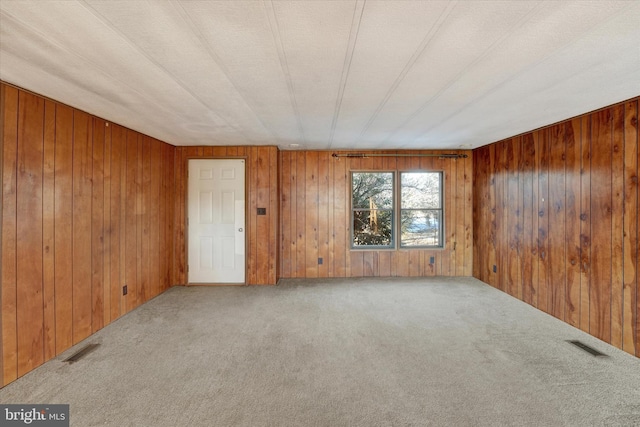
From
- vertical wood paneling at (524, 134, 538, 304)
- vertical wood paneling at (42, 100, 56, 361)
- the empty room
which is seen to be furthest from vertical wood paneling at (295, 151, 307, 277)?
vertical wood paneling at (524, 134, 538, 304)

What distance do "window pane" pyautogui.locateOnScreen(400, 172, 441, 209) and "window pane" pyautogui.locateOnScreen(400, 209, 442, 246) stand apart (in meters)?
0.13

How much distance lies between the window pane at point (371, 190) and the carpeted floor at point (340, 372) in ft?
6.75

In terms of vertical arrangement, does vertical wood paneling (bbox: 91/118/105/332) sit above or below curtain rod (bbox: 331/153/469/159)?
below

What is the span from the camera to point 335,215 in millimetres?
4848

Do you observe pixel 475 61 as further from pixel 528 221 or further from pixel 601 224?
pixel 528 221

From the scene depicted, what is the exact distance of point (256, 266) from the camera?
4473 mm

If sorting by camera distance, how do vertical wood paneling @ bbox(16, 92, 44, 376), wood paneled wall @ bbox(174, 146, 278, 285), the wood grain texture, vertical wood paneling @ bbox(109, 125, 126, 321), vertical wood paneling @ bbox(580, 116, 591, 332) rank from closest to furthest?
the wood grain texture < vertical wood paneling @ bbox(16, 92, 44, 376) < vertical wood paneling @ bbox(580, 116, 591, 332) < vertical wood paneling @ bbox(109, 125, 126, 321) < wood paneled wall @ bbox(174, 146, 278, 285)

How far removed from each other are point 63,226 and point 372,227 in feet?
13.8

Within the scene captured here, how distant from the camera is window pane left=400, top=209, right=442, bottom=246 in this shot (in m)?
4.93

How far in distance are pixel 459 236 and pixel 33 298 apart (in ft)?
18.5

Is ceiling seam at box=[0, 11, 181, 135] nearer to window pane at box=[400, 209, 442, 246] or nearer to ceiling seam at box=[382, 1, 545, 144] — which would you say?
ceiling seam at box=[382, 1, 545, 144]

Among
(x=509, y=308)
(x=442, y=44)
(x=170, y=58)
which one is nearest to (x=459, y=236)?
(x=509, y=308)

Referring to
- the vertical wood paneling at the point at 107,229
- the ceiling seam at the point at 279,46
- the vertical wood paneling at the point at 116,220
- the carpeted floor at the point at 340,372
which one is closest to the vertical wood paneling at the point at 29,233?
the carpeted floor at the point at 340,372

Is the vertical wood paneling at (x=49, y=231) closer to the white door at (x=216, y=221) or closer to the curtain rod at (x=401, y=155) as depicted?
the white door at (x=216, y=221)
